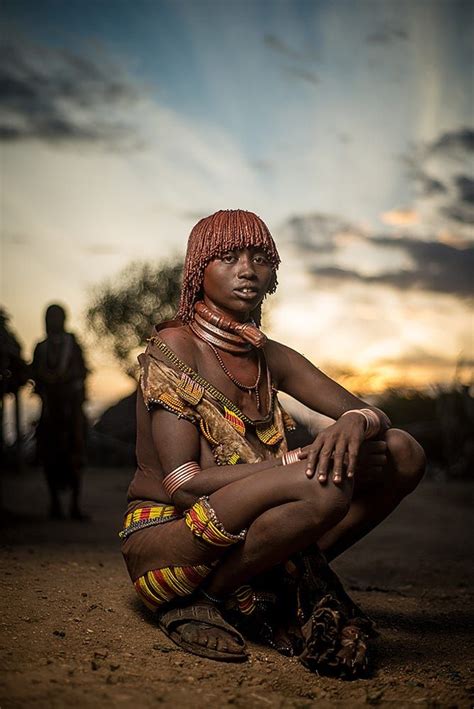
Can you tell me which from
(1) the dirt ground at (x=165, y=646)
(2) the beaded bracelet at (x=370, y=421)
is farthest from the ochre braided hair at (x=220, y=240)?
(1) the dirt ground at (x=165, y=646)

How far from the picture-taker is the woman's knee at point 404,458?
3.33 meters

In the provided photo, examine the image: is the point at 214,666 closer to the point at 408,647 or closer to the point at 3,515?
the point at 408,647

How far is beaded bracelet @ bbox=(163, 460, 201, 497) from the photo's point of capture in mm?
3119

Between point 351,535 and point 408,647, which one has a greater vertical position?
point 351,535

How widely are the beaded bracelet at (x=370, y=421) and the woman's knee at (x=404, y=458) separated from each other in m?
0.13

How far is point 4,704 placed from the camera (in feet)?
7.88

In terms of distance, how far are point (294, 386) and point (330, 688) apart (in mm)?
1405

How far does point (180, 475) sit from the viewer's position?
3.12 m

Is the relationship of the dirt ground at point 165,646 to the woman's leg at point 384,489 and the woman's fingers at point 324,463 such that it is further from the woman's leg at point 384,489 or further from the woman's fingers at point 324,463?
the woman's fingers at point 324,463

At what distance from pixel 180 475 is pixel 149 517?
392mm

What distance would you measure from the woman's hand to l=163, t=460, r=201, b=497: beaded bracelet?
0.46 meters

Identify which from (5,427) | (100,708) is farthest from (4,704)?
(5,427)

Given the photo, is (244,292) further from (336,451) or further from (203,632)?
(203,632)

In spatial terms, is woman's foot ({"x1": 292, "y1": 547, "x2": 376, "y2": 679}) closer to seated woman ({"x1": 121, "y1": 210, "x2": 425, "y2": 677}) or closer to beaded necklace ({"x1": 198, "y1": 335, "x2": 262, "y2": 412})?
seated woman ({"x1": 121, "y1": 210, "x2": 425, "y2": 677})
